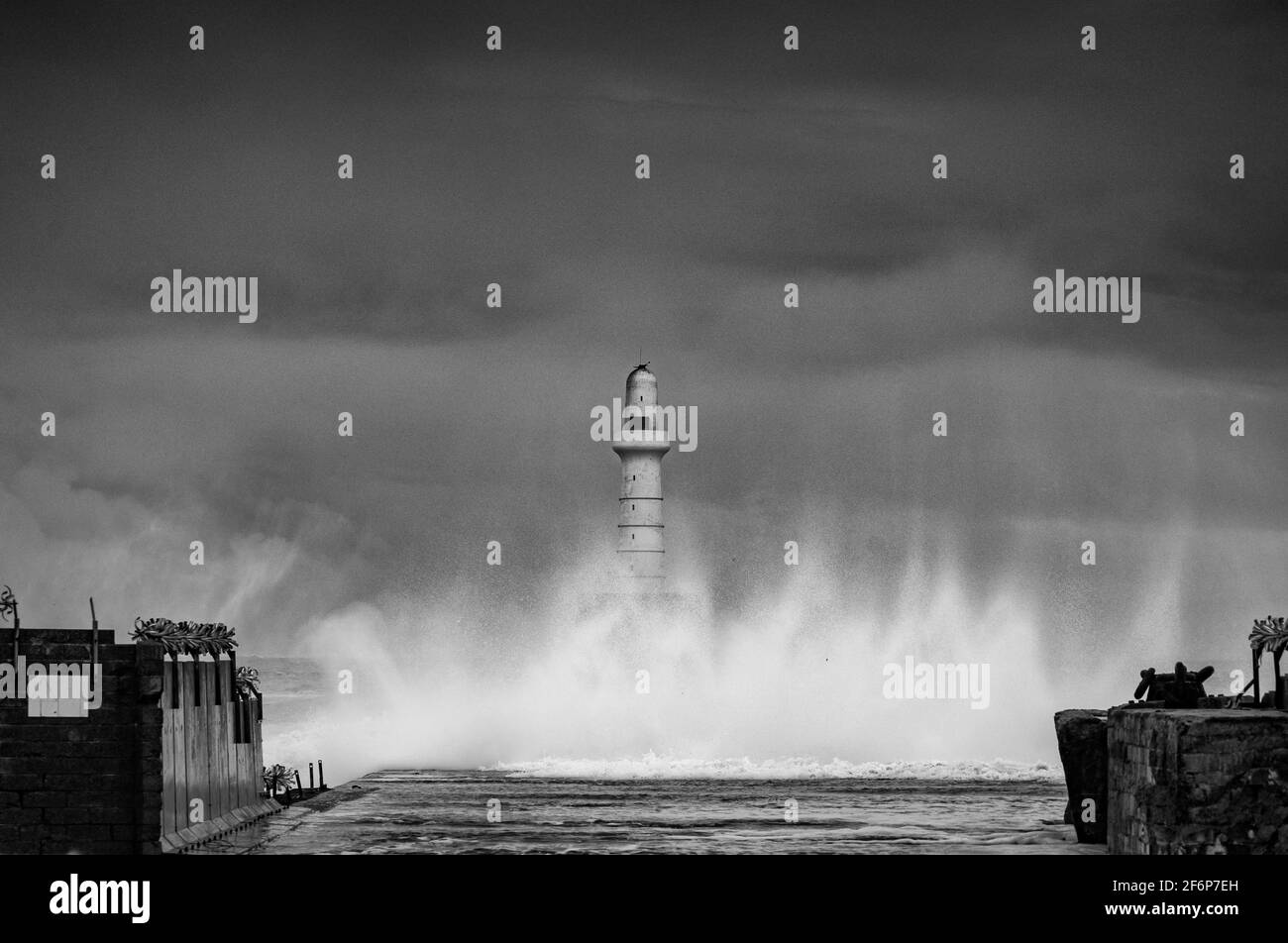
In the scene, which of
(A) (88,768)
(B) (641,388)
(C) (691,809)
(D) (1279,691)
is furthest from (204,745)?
(B) (641,388)

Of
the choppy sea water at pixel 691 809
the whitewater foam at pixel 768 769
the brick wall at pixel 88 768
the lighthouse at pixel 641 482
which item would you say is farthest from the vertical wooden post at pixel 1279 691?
the lighthouse at pixel 641 482

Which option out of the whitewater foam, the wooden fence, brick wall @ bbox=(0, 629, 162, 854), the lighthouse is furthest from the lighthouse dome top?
brick wall @ bbox=(0, 629, 162, 854)

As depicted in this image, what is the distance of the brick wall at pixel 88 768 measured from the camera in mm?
34500

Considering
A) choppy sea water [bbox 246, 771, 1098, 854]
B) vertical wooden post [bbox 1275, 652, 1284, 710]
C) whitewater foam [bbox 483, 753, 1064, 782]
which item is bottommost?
whitewater foam [bbox 483, 753, 1064, 782]

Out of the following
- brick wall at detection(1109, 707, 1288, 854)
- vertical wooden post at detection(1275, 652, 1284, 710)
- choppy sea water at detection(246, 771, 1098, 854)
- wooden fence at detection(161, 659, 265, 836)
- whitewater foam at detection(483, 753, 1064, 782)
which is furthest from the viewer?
whitewater foam at detection(483, 753, 1064, 782)

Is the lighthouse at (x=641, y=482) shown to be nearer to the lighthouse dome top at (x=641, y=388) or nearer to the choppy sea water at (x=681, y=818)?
the lighthouse dome top at (x=641, y=388)

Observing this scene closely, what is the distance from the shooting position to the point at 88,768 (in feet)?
114

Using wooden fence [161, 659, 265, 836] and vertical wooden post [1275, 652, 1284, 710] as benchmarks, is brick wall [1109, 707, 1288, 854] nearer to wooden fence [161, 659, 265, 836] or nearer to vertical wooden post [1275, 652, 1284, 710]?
vertical wooden post [1275, 652, 1284, 710]

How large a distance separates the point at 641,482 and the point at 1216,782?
7464cm

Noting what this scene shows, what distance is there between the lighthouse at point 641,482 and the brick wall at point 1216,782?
233ft

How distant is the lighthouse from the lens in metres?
103

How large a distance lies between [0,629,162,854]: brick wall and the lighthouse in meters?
68.7
